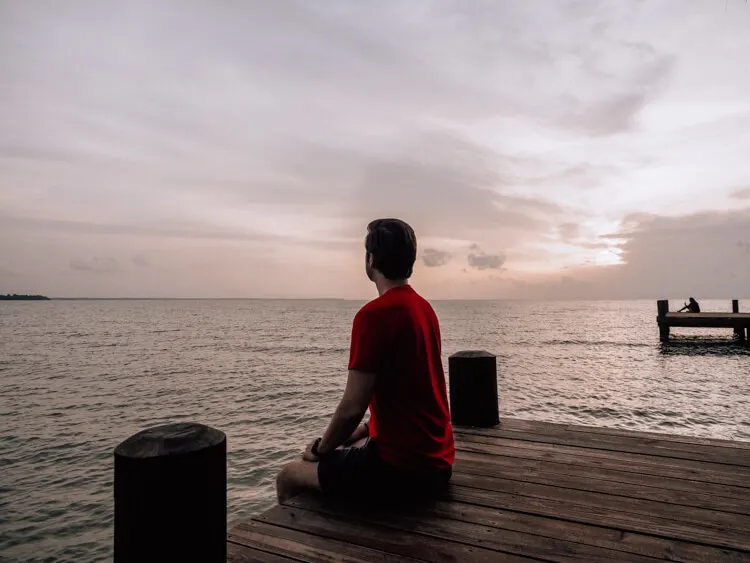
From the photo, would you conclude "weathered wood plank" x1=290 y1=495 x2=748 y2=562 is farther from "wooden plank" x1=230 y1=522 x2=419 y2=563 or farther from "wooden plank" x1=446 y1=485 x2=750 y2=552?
"wooden plank" x1=230 y1=522 x2=419 y2=563

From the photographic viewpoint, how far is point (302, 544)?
8.76ft

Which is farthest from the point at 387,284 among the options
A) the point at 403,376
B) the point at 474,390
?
the point at 474,390

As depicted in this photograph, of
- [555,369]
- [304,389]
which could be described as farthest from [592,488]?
[555,369]

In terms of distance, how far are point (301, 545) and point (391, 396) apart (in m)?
0.99

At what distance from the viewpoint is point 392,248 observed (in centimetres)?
296

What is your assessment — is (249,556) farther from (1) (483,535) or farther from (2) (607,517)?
(2) (607,517)

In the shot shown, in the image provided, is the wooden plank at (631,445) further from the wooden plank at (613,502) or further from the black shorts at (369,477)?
the black shorts at (369,477)

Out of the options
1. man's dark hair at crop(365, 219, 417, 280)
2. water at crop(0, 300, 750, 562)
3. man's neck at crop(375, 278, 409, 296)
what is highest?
man's dark hair at crop(365, 219, 417, 280)

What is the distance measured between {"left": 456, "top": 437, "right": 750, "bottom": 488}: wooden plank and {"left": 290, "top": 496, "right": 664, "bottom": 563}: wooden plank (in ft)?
5.08

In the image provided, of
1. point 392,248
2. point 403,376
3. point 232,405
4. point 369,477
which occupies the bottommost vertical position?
point 232,405

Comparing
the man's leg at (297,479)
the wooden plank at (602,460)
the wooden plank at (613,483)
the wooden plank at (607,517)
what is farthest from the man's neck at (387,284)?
the wooden plank at (602,460)

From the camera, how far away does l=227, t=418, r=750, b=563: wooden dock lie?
103 inches

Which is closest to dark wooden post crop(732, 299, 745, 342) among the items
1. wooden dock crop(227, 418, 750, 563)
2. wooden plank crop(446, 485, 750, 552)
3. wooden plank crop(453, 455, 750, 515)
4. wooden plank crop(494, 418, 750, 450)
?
wooden plank crop(494, 418, 750, 450)

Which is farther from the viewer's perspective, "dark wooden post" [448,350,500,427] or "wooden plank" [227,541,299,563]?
"dark wooden post" [448,350,500,427]
